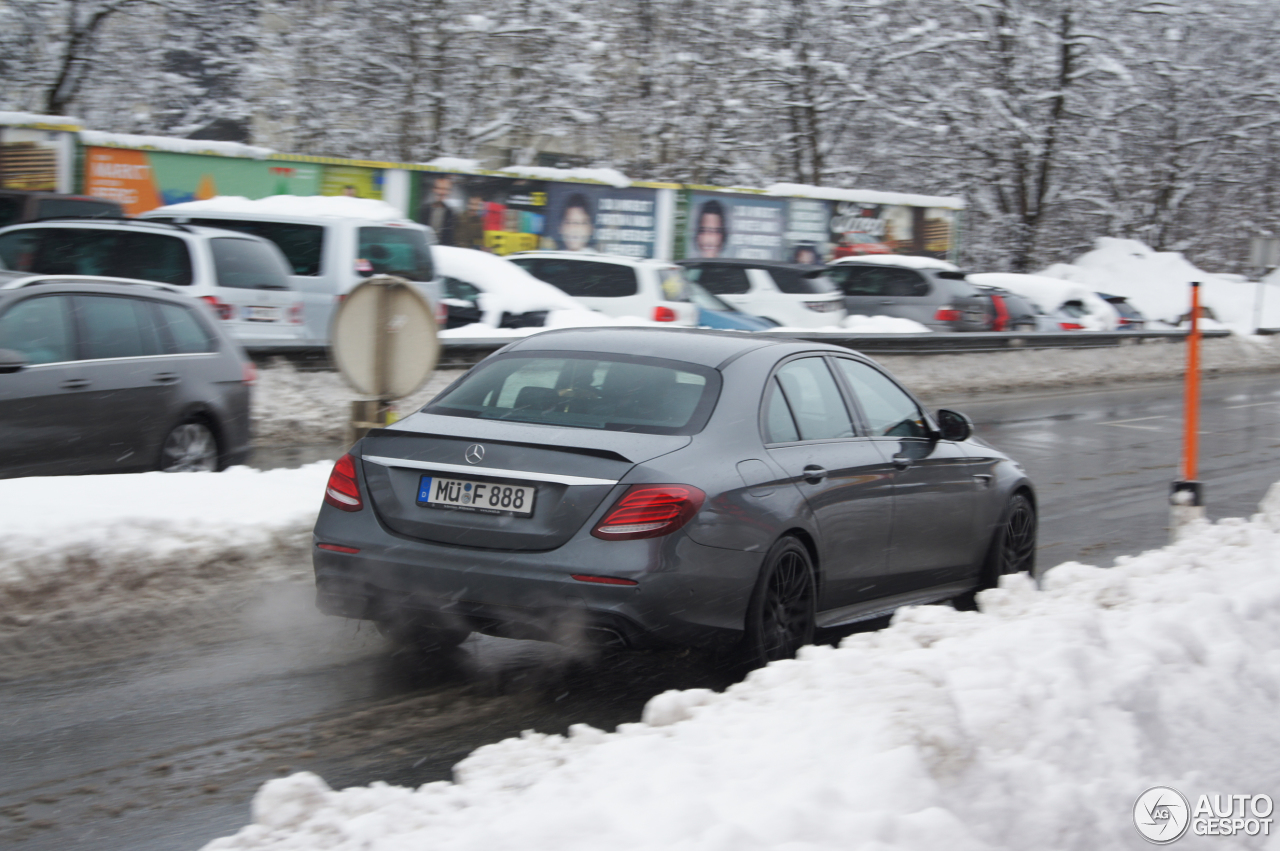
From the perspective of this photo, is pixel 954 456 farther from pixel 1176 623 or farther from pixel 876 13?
pixel 876 13

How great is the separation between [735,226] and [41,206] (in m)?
15.6

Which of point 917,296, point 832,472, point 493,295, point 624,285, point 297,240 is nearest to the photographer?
point 832,472

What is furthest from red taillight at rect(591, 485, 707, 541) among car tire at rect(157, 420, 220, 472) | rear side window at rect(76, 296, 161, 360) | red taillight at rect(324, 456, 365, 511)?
car tire at rect(157, 420, 220, 472)

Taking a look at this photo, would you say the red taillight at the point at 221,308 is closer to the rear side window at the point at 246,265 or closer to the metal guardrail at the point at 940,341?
the rear side window at the point at 246,265

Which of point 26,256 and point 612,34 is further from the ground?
point 612,34

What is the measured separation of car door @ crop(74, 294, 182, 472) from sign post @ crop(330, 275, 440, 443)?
1653mm

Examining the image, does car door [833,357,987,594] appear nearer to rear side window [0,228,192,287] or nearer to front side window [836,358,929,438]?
front side window [836,358,929,438]

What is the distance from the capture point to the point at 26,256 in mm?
11648

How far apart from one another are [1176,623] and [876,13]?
109 ft

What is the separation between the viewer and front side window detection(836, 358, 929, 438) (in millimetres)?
6375

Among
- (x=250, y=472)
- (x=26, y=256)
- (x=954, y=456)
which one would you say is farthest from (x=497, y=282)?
(x=954, y=456)

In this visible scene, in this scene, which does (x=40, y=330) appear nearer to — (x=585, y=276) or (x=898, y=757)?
(x=898, y=757)

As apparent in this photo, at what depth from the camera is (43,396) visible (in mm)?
7785

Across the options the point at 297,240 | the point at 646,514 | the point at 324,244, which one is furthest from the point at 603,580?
the point at 297,240
